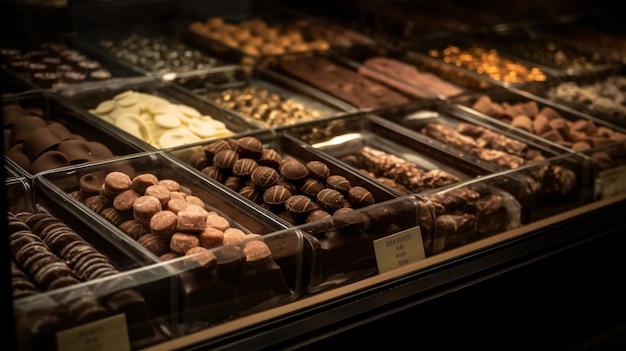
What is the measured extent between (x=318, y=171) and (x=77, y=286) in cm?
87

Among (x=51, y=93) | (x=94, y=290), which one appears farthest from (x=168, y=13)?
(x=94, y=290)

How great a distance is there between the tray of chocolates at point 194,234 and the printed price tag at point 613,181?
1.24 metres

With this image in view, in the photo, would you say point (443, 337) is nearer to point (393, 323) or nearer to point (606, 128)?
point (393, 323)

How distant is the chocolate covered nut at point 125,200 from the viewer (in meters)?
1.90

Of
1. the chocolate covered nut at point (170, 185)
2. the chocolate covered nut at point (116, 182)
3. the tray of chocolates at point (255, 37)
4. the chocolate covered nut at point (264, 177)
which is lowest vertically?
the tray of chocolates at point (255, 37)

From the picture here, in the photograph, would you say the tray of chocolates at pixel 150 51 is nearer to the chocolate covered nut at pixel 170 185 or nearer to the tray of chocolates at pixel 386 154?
the tray of chocolates at pixel 386 154

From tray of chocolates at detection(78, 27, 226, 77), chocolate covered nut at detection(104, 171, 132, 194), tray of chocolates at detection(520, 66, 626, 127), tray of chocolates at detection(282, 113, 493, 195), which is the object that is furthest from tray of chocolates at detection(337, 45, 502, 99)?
chocolate covered nut at detection(104, 171, 132, 194)

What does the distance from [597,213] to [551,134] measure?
0.43 metres

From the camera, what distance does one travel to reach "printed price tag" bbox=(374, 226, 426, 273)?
198 centimetres

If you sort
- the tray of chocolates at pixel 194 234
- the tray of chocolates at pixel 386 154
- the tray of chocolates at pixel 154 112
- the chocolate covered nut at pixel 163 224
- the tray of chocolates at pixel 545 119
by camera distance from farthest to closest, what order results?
1. the tray of chocolates at pixel 545 119
2. the tray of chocolates at pixel 154 112
3. the tray of chocolates at pixel 386 154
4. the chocolate covered nut at pixel 163 224
5. the tray of chocolates at pixel 194 234

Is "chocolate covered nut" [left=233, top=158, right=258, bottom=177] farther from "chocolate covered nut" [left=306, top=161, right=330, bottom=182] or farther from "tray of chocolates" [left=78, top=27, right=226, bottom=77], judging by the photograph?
"tray of chocolates" [left=78, top=27, right=226, bottom=77]

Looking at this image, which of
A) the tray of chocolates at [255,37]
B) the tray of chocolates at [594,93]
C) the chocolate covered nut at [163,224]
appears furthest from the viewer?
the tray of chocolates at [255,37]

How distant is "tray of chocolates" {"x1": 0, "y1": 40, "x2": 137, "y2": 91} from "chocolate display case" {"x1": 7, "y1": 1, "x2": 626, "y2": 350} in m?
0.29

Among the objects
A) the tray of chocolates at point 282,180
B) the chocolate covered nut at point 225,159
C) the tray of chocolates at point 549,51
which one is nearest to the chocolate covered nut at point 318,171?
the tray of chocolates at point 282,180
